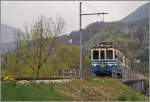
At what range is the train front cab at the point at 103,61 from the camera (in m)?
32.6

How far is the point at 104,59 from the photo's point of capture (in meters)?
33.2

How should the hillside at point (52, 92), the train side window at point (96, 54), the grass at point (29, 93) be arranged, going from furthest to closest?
the train side window at point (96, 54) → the hillside at point (52, 92) → the grass at point (29, 93)

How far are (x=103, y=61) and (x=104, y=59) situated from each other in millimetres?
188

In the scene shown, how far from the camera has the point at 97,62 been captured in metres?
33.5

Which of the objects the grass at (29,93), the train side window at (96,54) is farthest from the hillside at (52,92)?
the train side window at (96,54)

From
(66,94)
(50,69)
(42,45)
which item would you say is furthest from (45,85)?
(50,69)

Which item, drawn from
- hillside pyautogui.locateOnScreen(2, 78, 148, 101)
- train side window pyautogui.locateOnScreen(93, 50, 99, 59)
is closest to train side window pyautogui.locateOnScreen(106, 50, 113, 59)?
train side window pyautogui.locateOnScreen(93, 50, 99, 59)

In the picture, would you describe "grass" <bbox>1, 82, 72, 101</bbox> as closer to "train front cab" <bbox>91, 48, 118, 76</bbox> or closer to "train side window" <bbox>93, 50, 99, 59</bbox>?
"train front cab" <bbox>91, 48, 118, 76</bbox>

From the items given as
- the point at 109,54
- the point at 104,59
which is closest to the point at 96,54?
the point at 104,59

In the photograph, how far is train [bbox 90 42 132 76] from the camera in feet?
107

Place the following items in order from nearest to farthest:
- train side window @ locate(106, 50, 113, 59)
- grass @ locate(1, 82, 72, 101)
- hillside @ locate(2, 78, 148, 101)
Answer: grass @ locate(1, 82, 72, 101) < hillside @ locate(2, 78, 148, 101) < train side window @ locate(106, 50, 113, 59)

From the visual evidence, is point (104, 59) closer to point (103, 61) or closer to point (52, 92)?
point (103, 61)

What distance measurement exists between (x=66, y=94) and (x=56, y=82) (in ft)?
4.49

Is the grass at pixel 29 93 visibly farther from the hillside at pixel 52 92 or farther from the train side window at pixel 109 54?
the train side window at pixel 109 54
